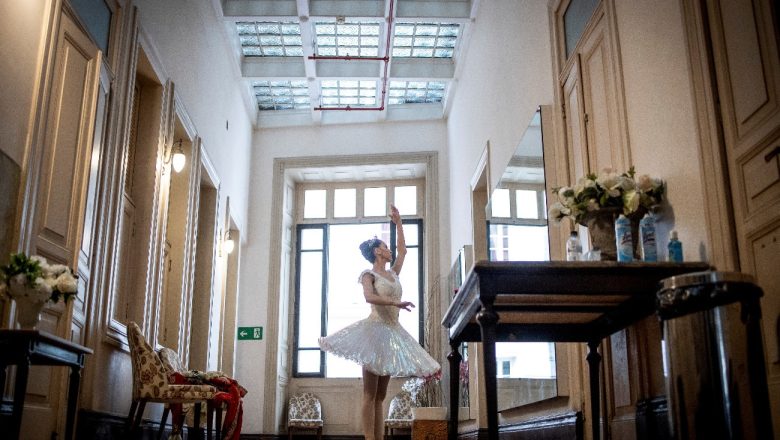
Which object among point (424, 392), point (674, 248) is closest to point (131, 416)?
point (674, 248)

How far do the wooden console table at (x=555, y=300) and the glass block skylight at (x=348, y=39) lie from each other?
6645 millimetres

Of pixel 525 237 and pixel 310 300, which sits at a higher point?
pixel 310 300

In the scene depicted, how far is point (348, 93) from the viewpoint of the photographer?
1173 cm

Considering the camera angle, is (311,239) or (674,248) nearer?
(674,248)

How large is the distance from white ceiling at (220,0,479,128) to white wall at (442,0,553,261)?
373mm

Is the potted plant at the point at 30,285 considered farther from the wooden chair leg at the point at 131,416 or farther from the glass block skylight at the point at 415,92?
the glass block skylight at the point at 415,92

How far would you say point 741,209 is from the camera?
9.23 ft

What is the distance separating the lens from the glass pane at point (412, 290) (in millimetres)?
11750

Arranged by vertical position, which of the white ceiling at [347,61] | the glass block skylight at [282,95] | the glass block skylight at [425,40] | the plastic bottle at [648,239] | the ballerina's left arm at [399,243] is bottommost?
the plastic bottle at [648,239]

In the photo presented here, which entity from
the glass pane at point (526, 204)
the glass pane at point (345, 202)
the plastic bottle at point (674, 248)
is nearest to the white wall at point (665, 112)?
the plastic bottle at point (674, 248)

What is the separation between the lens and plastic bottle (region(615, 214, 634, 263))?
325 centimetres

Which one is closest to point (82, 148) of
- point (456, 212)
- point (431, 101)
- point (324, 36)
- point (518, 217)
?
point (518, 217)

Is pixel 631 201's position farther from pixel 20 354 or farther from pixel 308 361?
pixel 308 361

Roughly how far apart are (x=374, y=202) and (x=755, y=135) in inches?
391
